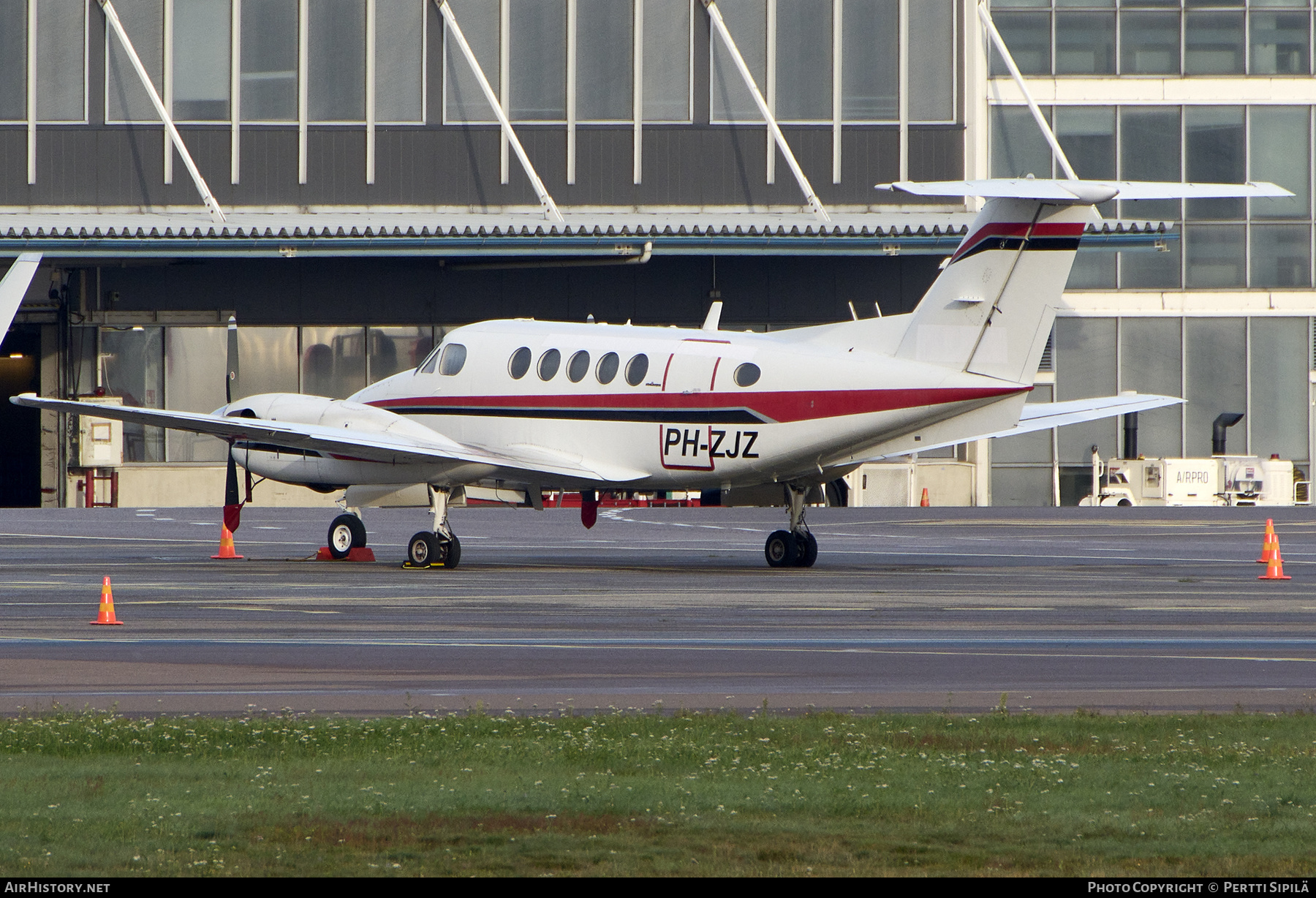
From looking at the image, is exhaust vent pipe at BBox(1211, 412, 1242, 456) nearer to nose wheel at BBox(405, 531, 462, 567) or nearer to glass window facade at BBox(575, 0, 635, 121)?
glass window facade at BBox(575, 0, 635, 121)

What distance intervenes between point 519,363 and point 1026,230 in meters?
7.66

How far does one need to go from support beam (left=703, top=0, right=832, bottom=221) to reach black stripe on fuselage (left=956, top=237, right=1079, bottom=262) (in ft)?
85.5

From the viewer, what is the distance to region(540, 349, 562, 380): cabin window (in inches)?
957

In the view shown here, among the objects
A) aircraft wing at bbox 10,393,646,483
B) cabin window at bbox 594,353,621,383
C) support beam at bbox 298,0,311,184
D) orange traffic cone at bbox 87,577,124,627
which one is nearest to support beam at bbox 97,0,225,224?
support beam at bbox 298,0,311,184

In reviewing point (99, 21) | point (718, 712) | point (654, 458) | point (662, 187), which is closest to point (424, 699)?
point (718, 712)

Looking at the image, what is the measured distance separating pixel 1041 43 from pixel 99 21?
28409 mm

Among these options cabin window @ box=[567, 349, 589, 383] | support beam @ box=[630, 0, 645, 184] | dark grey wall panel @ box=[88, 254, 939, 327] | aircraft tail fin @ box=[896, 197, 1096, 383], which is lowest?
cabin window @ box=[567, 349, 589, 383]

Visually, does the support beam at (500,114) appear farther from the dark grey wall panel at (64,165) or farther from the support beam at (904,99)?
the dark grey wall panel at (64,165)

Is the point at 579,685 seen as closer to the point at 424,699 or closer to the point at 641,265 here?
the point at 424,699

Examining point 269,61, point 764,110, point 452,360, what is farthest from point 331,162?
point 452,360

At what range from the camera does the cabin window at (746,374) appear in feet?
73.6

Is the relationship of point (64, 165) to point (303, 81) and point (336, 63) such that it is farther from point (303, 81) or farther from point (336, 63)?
point (336, 63)

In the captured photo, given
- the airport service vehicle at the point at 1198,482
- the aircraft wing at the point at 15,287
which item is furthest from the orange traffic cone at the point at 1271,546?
the airport service vehicle at the point at 1198,482

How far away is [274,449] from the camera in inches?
1013
